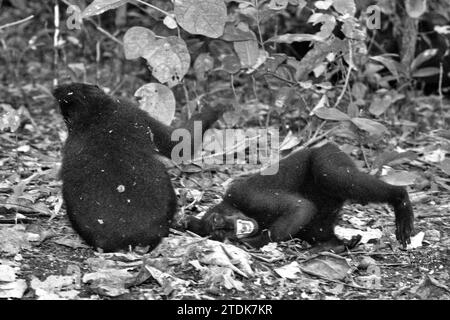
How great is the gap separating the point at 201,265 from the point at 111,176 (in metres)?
0.75

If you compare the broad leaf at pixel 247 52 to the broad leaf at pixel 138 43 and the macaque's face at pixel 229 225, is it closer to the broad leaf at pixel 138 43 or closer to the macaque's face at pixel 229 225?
the broad leaf at pixel 138 43

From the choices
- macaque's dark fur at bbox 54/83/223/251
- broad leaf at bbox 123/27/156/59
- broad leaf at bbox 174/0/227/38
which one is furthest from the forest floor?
broad leaf at bbox 174/0/227/38

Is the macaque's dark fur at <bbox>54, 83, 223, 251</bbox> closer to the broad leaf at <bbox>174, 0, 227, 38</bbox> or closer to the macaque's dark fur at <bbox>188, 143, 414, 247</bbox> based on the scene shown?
the macaque's dark fur at <bbox>188, 143, 414, 247</bbox>

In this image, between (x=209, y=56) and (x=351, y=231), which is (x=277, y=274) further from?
(x=209, y=56)

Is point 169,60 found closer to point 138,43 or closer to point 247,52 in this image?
point 138,43

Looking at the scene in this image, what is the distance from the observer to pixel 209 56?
6504 mm

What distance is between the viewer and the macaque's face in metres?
4.55

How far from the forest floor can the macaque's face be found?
20 cm

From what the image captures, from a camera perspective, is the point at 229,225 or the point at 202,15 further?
the point at 202,15

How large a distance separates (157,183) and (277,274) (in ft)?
2.97

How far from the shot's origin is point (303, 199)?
4602mm

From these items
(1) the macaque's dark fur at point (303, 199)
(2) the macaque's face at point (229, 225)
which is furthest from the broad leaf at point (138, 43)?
(2) the macaque's face at point (229, 225)

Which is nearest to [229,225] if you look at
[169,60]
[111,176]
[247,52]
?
[111,176]

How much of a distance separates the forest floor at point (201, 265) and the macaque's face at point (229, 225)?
0.67ft
